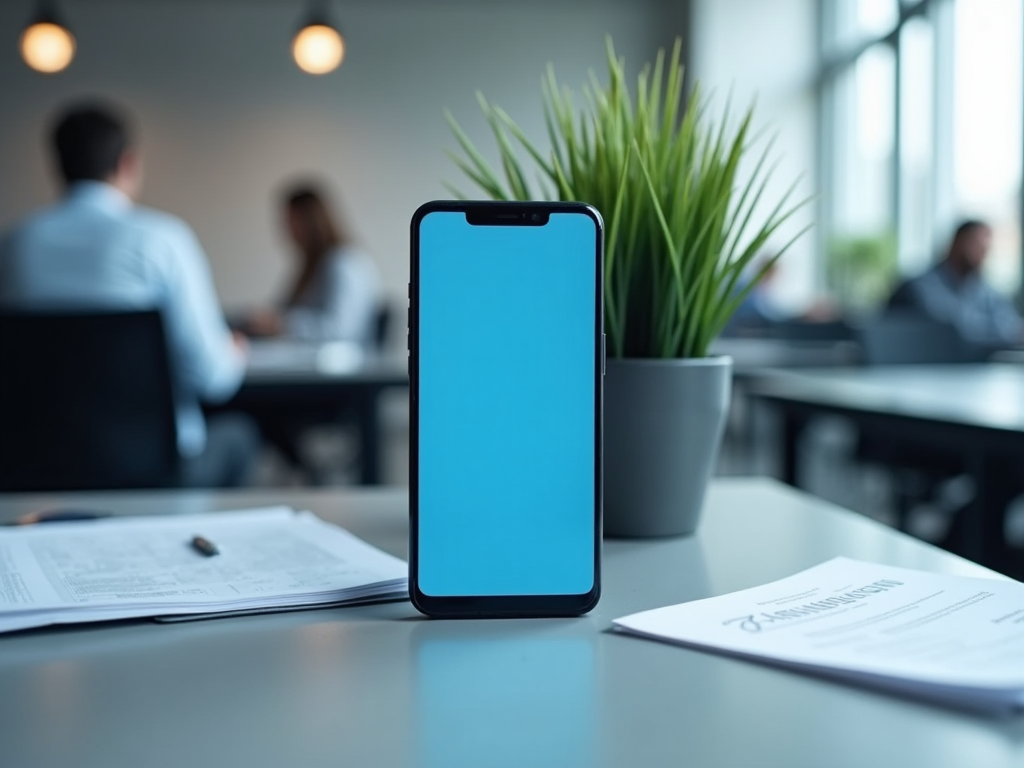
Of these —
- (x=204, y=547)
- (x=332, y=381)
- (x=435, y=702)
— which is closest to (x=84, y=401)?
(x=332, y=381)

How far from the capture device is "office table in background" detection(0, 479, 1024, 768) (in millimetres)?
376

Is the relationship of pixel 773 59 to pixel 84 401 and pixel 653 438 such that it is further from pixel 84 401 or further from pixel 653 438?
pixel 653 438

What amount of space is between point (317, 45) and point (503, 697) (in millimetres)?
4006

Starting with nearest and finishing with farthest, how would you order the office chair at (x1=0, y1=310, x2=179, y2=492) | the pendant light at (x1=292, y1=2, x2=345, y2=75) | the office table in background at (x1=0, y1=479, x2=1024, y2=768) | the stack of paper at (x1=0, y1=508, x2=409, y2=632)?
the office table in background at (x1=0, y1=479, x2=1024, y2=768)
the stack of paper at (x1=0, y1=508, x2=409, y2=632)
the office chair at (x1=0, y1=310, x2=179, y2=492)
the pendant light at (x1=292, y1=2, x2=345, y2=75)

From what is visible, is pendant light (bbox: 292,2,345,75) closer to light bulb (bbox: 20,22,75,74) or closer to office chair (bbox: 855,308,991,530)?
light bulb (bbox: 20,22,75,74)

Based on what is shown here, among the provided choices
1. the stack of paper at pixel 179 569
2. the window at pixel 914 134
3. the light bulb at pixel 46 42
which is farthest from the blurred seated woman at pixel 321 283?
the stack of paper at pixel 179 569

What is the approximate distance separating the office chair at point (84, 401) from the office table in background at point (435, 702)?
4.38 feet

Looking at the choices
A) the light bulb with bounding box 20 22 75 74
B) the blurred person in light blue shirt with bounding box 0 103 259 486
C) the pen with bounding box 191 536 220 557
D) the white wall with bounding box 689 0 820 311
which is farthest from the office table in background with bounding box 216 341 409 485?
the white wall with bounding box 689 0 820 311

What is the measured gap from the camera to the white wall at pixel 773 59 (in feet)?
23.7

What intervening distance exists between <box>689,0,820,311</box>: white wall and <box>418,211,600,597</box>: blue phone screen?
690cm

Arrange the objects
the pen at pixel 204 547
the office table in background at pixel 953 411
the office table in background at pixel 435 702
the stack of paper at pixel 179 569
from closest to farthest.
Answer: the office table in background at pixel 435 702 < the stack of paper at pixel 179 569 < the pen at pixel 204 547 < the office table in background at pixel 953 411

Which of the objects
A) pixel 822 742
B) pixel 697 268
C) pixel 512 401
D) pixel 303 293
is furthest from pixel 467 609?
pixel 303 293

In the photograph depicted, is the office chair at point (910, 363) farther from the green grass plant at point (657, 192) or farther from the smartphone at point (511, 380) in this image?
the smartphone at point (511, 380)

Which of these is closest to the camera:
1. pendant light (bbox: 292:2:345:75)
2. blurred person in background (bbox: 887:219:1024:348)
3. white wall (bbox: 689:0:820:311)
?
pendant light (bbox: 292:2:345:75)
